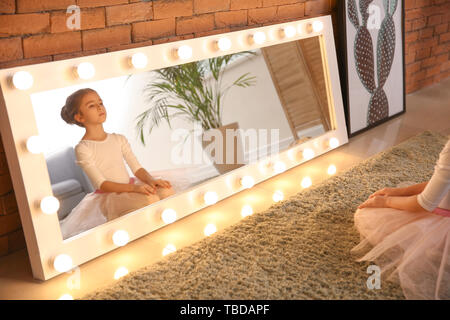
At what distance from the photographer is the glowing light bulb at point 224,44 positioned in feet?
7.29

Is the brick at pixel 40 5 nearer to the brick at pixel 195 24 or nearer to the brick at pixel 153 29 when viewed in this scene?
the brick at pixel 153 29

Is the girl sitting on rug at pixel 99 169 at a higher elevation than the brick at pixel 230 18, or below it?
below

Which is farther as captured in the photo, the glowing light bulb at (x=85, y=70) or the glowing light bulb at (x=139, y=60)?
the glowing light bulb at (x=139, y=60)

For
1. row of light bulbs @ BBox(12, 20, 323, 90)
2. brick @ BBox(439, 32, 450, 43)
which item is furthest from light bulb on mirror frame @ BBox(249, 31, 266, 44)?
brick @ BBox(439, 32, 450, 43)

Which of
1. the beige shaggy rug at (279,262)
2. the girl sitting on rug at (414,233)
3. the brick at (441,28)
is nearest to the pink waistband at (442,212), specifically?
the girl sitting on rug at (414,233)

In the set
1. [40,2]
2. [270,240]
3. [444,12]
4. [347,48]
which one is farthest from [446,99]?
[40,2]

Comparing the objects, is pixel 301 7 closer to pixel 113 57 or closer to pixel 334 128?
pixel 334 128

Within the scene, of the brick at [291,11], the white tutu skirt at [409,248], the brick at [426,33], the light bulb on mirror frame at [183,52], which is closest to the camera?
the white tutu skirt at [409,248]

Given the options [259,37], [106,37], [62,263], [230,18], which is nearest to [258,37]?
[259,37]

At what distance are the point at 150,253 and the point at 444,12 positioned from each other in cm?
330

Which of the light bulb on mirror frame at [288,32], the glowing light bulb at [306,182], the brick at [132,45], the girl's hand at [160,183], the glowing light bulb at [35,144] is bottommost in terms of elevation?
the glowing light bulb at [306,182]

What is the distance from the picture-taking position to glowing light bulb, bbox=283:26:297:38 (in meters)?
2.51

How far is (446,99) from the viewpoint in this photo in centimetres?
375

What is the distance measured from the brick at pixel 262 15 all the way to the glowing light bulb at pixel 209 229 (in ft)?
3.42
